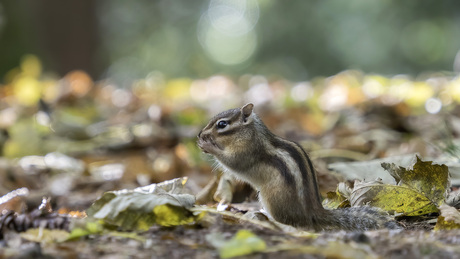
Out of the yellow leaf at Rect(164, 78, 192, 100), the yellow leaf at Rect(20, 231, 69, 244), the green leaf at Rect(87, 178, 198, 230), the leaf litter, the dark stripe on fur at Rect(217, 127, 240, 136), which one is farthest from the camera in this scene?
the yellow leaf at Rect(164, 78, 192, 100)

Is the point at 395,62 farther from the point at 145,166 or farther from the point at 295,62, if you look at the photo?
the point at 145,166

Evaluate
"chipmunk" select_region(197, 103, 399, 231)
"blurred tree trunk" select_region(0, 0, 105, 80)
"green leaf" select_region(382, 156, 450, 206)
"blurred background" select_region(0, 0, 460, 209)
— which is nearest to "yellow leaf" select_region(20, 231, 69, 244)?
"chipmunk" select_region(197, 103, 399, 231)

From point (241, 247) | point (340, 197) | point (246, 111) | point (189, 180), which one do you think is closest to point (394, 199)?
point (340, 197)

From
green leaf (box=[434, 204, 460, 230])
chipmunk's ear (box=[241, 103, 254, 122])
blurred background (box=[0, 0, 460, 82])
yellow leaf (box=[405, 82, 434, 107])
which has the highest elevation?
blurred background (box=[0, 0, 460, 82])

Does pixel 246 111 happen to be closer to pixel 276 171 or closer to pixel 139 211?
pixel 276 171

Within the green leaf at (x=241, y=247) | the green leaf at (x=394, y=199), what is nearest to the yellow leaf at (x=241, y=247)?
the green leaf at (x=241, y=247)

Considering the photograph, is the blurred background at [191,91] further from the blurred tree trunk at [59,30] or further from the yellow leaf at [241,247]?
the yellow leaf at [241,247]

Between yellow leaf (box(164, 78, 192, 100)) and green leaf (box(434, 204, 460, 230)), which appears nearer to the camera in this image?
green leaf (box(434, 204, 460, 230))

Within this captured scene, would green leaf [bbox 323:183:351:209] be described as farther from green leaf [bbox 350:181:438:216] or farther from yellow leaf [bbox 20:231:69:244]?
yellow leaf [bbox 20:231:69:244]
